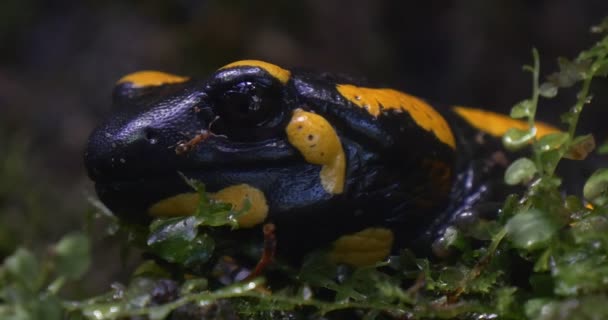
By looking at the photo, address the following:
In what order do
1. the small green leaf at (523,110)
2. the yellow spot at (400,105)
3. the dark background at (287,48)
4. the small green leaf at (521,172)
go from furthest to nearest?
the dark background at (287,48), the yellow spot at (400,105), the small green leaf at (523,110), the small green leaf at (521,172)

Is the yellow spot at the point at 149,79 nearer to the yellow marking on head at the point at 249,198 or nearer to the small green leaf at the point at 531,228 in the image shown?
the yellow marking on head at the point at 249,198

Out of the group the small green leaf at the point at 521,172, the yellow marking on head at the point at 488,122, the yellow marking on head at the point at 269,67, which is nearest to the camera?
the small green leaf at the point at 521,172

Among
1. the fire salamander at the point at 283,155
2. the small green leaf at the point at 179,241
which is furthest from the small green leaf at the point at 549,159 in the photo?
the small green leaf at the point at 179,241

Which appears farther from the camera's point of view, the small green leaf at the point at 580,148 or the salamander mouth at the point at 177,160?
the salamander mouth at the point at 177,160

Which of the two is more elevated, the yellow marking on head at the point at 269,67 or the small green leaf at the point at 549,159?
the yellow marking on head at the point at 269,67

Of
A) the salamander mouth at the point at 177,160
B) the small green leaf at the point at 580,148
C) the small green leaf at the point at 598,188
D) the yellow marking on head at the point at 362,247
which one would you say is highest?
the small green leaf at the point at 580,148

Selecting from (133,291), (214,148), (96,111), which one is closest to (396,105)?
(214,148)
